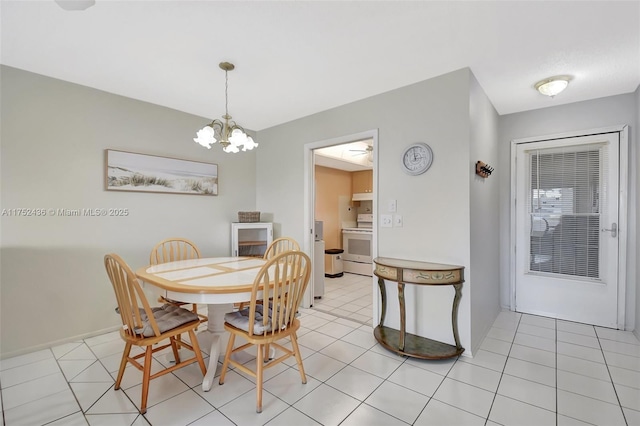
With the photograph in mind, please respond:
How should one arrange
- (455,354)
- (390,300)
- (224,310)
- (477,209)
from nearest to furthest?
1. (455,354)
2. (224,310)
3. (477,209)
4. (390,300)

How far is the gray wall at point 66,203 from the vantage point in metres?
2.44

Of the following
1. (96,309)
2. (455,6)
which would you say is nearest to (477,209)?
(455,6)

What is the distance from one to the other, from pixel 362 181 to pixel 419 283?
4.50 metres

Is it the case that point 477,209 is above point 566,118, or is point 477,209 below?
below

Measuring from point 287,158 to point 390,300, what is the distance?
7.29 ft

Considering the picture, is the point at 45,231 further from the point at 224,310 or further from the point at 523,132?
the point at 523,132

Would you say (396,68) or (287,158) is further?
(287,158)

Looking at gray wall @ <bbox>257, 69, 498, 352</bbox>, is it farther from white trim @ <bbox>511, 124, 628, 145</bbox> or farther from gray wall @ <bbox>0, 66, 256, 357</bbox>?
gray wall @ <bbox>0, 66, 256, 357</bbox>

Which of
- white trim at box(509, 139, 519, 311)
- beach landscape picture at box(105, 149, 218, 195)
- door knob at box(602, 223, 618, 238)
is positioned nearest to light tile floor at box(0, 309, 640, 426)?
white trim at box(509, 139, 519, 311)

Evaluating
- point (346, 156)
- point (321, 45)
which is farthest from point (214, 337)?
point (346, 156)

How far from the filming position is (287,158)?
12.8 feet

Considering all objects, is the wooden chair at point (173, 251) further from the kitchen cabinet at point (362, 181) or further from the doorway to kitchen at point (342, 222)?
the kitchen cabinet at point (362, 181)

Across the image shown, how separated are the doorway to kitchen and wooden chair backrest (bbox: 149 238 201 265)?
1.43 metres

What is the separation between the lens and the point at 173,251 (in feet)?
10.7
